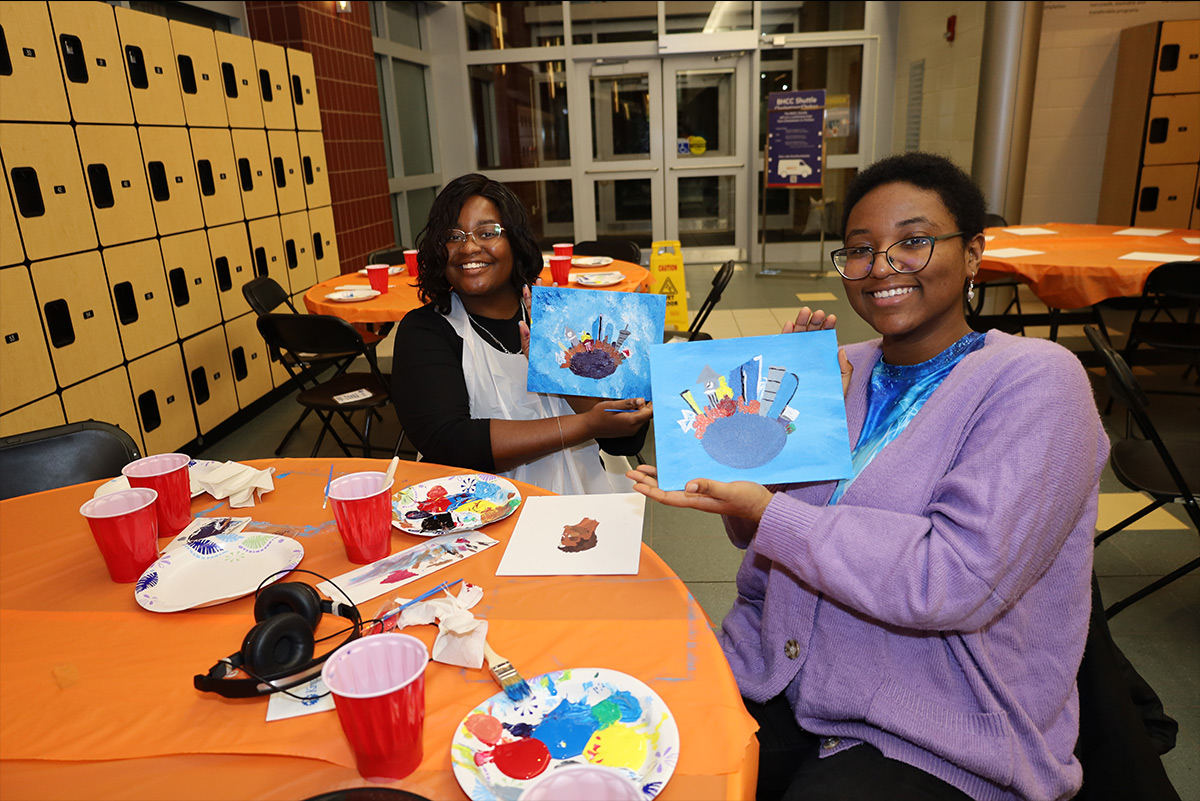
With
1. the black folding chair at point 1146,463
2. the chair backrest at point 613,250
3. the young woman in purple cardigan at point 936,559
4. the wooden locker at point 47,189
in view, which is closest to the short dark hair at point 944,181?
the young woman in purple cardigan at point 936,559

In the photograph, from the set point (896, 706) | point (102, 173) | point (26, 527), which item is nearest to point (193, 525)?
point (26, 527)

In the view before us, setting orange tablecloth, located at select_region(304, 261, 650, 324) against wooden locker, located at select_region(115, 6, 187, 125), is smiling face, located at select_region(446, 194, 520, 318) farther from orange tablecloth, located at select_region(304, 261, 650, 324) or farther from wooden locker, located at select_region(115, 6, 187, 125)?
wooden locker, located at select_region(115, 6, 187, 125)

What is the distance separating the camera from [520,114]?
32.7 feet

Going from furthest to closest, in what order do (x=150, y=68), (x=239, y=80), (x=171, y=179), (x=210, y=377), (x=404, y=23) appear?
(x=404, y=23) < (x=239, y=80) < (x=210, y=377) < (x=171, y=179) < (x=150, y=68)

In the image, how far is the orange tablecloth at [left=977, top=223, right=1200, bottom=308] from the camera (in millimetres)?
3936

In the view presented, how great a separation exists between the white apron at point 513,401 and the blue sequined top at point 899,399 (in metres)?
0.87

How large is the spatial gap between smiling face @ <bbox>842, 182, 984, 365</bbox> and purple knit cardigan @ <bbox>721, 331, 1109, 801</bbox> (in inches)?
4.5

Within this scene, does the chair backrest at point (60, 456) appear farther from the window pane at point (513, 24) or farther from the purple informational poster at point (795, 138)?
the window pane at point (513, 24)

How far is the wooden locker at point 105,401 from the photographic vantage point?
11.3ft

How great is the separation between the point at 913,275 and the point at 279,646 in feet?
3.71

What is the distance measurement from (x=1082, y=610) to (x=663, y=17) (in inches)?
380

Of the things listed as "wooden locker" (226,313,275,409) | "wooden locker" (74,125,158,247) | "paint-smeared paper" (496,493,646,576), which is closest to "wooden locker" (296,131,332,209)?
"wooden locker" (226,313,275,409)

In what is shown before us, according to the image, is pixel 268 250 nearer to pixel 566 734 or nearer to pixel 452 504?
pixel 452 504

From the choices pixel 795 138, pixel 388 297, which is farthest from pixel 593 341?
pixel 795 138
